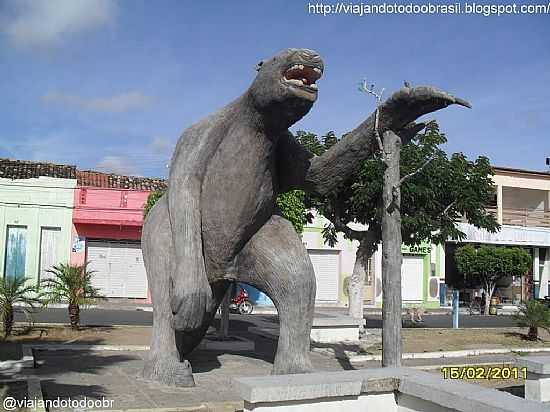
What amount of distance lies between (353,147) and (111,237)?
58.7ft

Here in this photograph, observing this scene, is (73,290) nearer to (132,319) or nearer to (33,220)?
(132,319)

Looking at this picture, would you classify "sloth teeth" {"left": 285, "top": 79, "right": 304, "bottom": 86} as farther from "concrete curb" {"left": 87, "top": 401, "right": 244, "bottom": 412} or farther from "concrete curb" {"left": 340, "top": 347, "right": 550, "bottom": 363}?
"concrete curb" {"left": 340, "top": 347, "right": 550, "bottom": 363}

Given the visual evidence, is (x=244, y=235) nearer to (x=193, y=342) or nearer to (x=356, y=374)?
(x=193, y=342)

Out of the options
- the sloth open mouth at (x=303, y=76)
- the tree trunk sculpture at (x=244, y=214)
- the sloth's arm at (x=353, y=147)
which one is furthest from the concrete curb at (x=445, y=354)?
the sloth open mouth at (x=303, y=76)

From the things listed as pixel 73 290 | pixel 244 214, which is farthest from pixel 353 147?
pixel 73 290

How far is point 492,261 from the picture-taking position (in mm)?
23078

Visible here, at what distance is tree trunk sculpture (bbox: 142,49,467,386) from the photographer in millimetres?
4672

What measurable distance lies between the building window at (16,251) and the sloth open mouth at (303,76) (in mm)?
18128

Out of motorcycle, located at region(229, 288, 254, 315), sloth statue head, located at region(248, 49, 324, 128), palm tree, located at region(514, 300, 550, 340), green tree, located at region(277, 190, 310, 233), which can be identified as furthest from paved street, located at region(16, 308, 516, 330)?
sloth statue head, located at region(248, 49, 324, 128)

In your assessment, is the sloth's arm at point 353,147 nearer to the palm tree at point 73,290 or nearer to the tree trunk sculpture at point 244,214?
the tree trunk sculpture at point 244,214

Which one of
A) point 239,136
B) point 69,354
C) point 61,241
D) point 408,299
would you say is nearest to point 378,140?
point 239,136

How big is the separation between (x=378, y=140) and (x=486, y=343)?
8619 millimetres

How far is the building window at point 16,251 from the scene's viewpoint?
20.2m

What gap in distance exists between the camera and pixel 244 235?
5.22 metres
